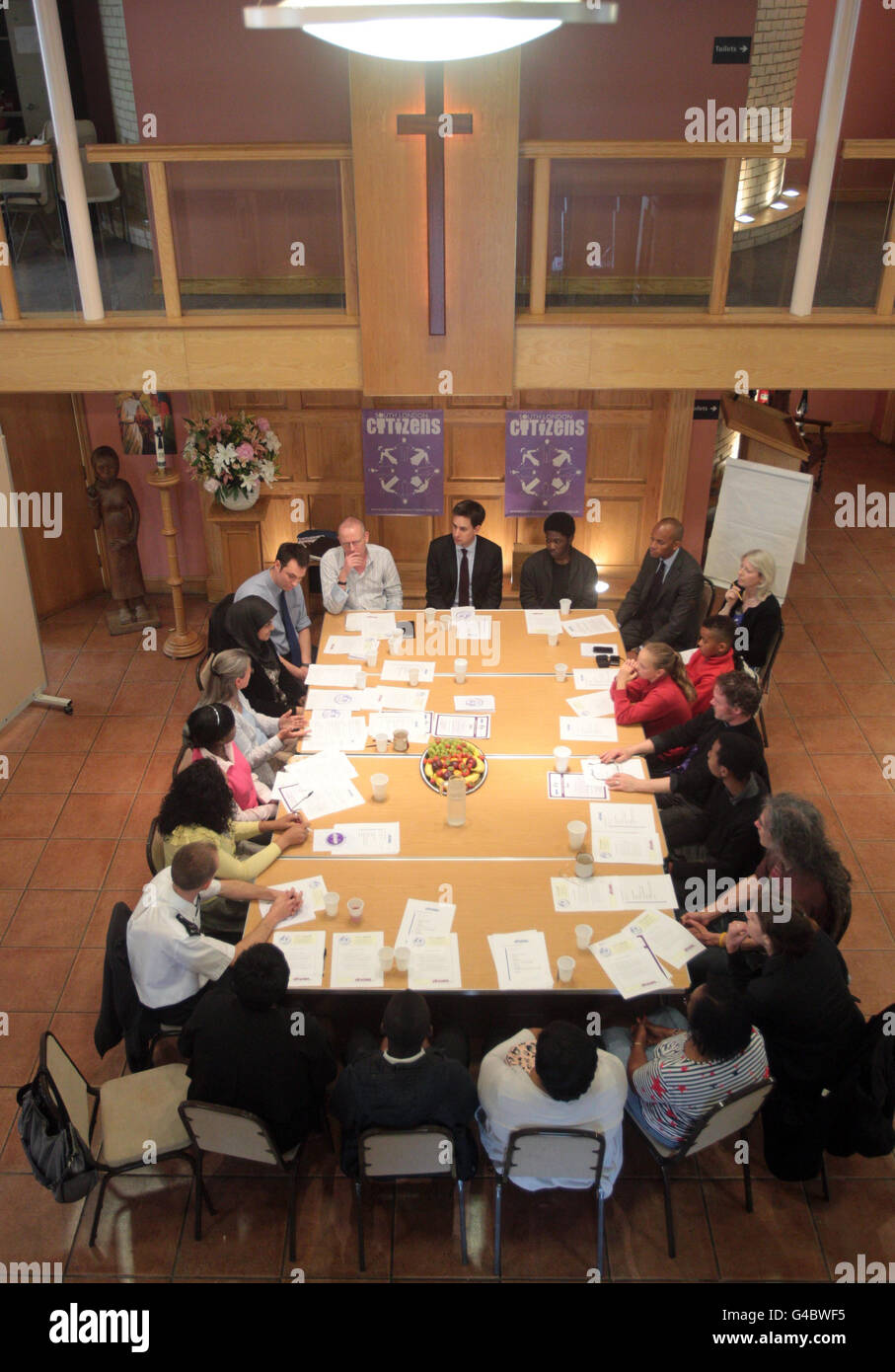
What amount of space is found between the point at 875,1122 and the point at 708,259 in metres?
4.93

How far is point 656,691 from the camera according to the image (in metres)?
5.69

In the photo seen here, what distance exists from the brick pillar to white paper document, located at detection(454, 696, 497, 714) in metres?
3.30

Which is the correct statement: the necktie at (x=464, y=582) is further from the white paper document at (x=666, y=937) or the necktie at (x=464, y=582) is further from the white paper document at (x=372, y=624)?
the white paper document at (x=666, y=937)

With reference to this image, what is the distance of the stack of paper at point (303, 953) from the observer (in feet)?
13.7

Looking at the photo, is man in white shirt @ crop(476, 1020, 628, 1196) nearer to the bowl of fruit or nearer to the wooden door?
the bowl of fruit

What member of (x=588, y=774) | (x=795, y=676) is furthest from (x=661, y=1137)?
(x=795, y=676)

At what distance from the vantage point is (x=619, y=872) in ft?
15.4

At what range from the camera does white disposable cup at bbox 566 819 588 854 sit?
15.6 ft

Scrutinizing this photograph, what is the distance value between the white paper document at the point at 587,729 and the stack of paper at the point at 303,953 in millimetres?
1848

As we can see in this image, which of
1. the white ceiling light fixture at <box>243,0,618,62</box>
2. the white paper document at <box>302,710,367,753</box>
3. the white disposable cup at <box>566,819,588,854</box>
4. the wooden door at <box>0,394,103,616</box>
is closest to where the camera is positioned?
the white ceiling light fixture at <box>243,0,618,62</box>

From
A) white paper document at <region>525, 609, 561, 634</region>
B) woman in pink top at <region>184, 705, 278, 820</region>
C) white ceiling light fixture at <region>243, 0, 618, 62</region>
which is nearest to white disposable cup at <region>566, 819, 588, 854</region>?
woman in pink top at <region>184, 705, 278, 820</region>

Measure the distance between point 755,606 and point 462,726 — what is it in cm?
216

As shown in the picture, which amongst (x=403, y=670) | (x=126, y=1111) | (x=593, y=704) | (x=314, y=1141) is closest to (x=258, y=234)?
(x=403, y=670)

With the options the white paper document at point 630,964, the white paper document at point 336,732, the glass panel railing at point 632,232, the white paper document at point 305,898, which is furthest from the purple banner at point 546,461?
the white paper document at point 630,964
